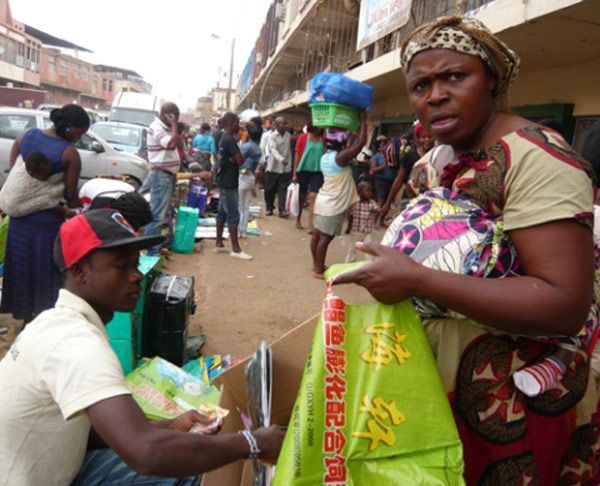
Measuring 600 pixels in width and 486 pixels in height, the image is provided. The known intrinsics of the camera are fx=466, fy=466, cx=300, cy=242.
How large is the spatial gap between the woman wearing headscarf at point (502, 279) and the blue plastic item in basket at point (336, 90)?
12.2 ft

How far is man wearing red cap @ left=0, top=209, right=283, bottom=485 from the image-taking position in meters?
1.15

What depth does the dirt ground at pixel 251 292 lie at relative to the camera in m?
4.15

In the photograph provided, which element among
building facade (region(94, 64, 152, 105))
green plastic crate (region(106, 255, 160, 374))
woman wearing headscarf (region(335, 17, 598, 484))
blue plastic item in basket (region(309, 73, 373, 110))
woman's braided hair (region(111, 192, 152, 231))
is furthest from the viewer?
building facade (region(94, 64, 152, 105))

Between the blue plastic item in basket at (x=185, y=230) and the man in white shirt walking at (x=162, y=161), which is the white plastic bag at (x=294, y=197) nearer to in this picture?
the blue plastic item in basket at (x=185, y=230)

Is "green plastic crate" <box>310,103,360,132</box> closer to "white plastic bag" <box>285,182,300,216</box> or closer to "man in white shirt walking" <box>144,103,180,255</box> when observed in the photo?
"man in white shirt walking" <box>144,103,180,255</box>

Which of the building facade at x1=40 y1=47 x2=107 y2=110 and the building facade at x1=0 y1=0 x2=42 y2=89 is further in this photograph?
the building facade at x1=40 y1=47 x2=107 y2=110

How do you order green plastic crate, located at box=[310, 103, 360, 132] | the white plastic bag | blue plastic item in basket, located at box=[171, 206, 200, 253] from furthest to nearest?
the white plastic bag
blue plastic item in basket, located at box=[171, 206, 200, 253]
green plastic crate, located at box=[310, 103, 360, 132]

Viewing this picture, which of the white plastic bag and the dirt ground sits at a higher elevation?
the white plastic bag

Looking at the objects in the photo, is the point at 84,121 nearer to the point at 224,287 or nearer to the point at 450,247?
the point at 224,287

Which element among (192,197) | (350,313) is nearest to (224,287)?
(192,197)

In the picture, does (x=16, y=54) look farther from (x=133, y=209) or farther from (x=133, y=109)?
(x=133, y=209)

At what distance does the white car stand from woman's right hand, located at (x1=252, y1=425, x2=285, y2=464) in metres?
8.92

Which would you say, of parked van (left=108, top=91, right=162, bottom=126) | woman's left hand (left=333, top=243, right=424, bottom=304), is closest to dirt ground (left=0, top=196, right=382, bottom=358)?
woman's left hand (left=333, top=243, right=424, bottom=304)

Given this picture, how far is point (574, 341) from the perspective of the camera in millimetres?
1062
